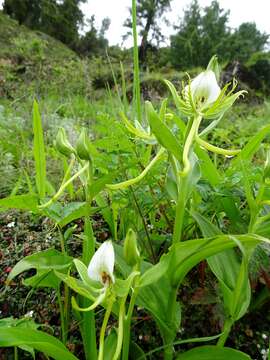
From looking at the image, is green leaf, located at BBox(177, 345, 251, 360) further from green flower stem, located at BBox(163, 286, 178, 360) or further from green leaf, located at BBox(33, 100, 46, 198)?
green leaf, located at BBox(33, 100, 46, 198)

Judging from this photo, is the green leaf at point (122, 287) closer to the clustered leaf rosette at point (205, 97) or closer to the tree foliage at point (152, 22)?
the clustered leaf rosette at point (205, 97)

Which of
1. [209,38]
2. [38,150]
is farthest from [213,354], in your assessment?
[209,38]

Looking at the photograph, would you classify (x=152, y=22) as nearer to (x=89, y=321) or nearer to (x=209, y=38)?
(x=209, y=38)

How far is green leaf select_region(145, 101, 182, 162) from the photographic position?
442 millimetres

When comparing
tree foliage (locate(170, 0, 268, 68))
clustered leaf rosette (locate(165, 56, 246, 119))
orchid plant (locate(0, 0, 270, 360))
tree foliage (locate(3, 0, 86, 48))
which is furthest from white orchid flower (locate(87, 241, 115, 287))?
tree foliage (locate(3, 0, 86, 48))

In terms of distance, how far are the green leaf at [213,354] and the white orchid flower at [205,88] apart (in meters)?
0.32

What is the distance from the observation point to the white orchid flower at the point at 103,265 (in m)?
0.39

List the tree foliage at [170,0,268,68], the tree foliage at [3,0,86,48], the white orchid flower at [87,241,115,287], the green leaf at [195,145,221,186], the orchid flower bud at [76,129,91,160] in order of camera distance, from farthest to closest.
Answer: the tree foliage at [3,0,86,48] → the tree foliage at [170,0,268,68] → the green leaf at [195,145,221,186] → the orchid flower bud at [76,129,91,160] → the white orchid flower at [87,241,115,287]

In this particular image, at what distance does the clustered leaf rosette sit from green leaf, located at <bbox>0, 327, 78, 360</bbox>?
340 millimetres

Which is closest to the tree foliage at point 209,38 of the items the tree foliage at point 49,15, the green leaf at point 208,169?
the tree foliage at point 49,15

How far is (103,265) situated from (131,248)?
0.11ft

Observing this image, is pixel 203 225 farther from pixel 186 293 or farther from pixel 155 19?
pixel 155 19

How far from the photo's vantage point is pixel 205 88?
49 centimetres

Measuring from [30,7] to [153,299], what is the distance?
632 inches
